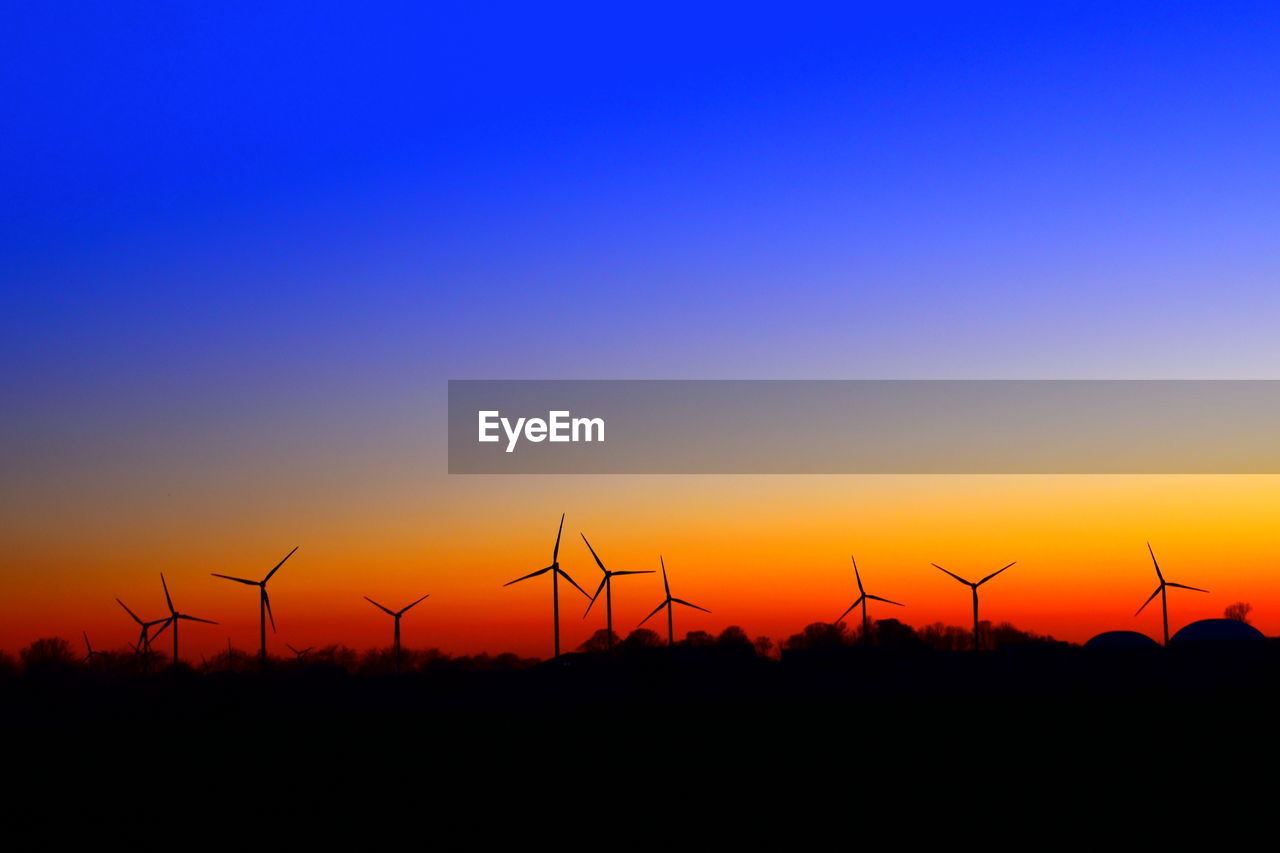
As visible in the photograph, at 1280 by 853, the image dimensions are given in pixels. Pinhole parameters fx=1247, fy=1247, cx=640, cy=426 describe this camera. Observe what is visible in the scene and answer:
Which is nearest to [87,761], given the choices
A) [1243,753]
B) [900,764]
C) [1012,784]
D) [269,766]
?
[269,766]

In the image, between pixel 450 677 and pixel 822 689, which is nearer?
pixel 822 689

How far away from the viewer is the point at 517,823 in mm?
47562

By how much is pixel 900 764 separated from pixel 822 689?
83841 mm

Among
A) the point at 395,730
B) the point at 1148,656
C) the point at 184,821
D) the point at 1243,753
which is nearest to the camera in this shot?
the point at 184,821

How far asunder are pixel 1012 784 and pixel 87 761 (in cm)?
6066

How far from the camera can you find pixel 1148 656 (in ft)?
635

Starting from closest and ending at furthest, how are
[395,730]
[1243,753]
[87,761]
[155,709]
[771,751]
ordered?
1. [1243,753]
2. [771,751]
3. [87,761]
4. [395,730]
5. [155,709]

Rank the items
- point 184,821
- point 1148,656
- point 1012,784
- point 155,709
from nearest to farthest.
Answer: point 184,821, point 1012,784, point 155,709, point 1148,656

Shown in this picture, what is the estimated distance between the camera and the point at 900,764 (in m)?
65.5

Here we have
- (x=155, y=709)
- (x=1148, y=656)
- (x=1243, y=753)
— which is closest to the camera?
(x=1243, y=753)

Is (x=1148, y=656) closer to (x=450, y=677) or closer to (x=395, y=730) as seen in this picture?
(x=450, y=677)

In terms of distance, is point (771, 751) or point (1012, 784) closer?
point (1012, 784)

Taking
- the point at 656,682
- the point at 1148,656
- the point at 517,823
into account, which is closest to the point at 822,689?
the point at 656,682

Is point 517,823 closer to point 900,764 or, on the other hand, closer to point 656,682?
point 900,764
